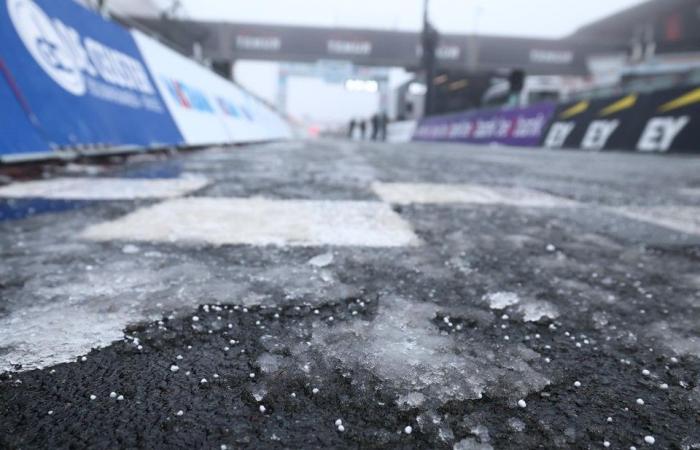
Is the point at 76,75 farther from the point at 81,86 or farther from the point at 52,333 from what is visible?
the point at 52,333

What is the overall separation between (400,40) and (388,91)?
1584 cm

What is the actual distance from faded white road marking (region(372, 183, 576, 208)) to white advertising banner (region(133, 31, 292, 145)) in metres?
3.20

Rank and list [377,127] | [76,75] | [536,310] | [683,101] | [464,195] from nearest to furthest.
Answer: [536,310], [464,195], [76,75], [683,101], [377,127]

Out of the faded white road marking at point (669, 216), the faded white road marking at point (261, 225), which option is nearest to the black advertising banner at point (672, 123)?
the faded white road marking at point (669, 216)

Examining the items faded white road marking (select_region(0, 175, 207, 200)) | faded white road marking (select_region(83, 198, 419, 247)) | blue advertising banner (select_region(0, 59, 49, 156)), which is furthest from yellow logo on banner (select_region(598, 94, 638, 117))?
blue advertising banner (select_region(0, 59, 49, 156))

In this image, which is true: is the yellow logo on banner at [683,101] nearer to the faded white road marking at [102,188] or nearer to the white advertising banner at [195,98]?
the white advertising banner at [195,98]

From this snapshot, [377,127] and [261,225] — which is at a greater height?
[261,225]

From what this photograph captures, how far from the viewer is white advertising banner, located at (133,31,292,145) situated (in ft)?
15.3

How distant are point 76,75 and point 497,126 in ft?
38.3

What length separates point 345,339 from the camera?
2.21ft

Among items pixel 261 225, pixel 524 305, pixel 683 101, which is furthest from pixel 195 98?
pixel 683 101

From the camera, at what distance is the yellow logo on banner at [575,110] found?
930cm

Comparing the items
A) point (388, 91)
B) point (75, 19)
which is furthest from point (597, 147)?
point (388, 91)

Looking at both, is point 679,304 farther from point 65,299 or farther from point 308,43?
point 308,43
